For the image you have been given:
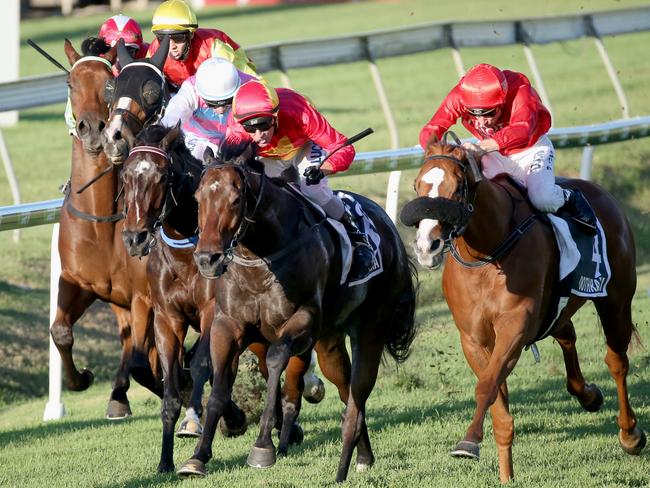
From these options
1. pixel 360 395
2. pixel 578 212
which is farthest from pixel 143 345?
pixel 578 212

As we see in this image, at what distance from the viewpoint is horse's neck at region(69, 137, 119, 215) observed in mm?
6965

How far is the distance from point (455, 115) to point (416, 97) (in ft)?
53.3

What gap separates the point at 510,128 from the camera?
6172 mm

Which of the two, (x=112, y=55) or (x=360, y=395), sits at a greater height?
(x=112, y=55)

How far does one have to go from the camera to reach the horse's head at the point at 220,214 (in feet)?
17.5

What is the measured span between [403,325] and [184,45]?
2.05m

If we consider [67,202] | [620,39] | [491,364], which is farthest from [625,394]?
[620,39]

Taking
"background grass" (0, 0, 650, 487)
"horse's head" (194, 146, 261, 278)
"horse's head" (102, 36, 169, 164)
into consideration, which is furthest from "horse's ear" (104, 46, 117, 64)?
"background grass" (0, 0, 650, 487)

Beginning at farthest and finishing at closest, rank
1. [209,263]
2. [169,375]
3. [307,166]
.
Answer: [307,166] → [169,375] → [209,263]

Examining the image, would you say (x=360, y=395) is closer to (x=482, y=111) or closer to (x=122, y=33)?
(x=482, y=111)

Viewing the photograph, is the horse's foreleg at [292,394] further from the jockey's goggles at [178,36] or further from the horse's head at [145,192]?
the jockey's goggles at [178,36]

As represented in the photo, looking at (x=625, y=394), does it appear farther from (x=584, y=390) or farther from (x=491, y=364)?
(x=491, y=364)

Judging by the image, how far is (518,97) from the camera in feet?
20.7

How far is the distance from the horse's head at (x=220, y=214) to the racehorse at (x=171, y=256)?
1.48 ft
